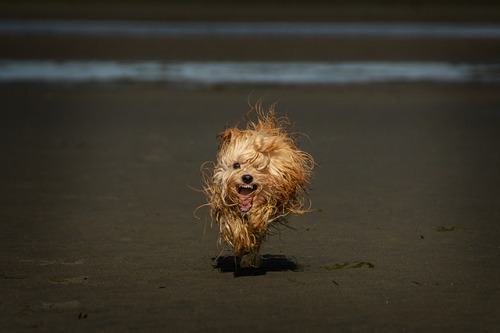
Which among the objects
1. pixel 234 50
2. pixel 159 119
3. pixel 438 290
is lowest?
pixel 438 290

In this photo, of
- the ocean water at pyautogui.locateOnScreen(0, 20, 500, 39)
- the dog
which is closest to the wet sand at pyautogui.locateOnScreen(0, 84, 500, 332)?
the dog

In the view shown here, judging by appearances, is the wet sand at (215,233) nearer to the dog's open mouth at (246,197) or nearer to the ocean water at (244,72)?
the dog's open mouth at (246,197)

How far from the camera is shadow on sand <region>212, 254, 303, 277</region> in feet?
18.7

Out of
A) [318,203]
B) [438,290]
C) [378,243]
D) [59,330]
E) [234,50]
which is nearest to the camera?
[59,330]

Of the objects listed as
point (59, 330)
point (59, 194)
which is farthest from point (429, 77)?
point (59, 330)

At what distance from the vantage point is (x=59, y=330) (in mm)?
4594

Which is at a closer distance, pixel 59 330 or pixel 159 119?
pixel 59 330

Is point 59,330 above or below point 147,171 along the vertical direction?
below

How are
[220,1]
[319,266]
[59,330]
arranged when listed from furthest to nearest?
[220,1], [319,266], [59,330]

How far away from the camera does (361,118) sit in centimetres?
1346

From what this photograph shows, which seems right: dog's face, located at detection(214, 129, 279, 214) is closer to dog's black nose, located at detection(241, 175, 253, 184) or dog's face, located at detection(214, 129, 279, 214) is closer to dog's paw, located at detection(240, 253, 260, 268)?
dog's black nose, located at detection(241, 175, 253, 184)

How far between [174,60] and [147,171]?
13.0 meters

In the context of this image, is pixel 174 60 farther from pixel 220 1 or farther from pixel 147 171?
pixel 220 1

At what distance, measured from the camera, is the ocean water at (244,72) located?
58.9ft
